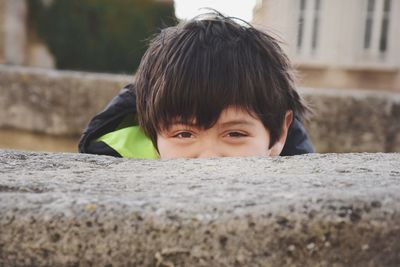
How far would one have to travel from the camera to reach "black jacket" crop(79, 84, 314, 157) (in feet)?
6.36

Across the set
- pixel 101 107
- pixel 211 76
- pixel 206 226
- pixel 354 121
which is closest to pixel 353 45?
pixel 354 121

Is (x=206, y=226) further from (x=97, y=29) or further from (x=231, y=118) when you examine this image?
(x=97, y=29)

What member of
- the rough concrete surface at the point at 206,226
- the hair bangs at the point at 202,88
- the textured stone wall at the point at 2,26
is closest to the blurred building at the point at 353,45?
the textured stone wall at the point at 2,26

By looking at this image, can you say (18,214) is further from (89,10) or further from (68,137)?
(89,10)

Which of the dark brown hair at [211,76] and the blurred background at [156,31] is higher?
the blurred background at [156,31]

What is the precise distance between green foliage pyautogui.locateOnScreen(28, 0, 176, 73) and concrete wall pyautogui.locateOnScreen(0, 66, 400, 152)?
23.3ft

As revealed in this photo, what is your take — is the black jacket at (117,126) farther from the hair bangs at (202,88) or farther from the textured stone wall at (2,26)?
the textured stone wall at (2,26)

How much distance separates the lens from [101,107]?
3203 mm

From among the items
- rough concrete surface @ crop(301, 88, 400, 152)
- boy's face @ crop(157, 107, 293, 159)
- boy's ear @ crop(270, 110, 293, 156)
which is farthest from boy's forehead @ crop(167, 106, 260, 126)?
rough concrete surface @ crop(301, 88, 400, 152)

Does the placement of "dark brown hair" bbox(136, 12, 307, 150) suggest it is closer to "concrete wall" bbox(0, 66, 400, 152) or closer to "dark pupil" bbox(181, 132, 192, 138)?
"dark pupil" bbox(181, 132, 192, 138)

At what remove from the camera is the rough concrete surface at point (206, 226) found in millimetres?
656

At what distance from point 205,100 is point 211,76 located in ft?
0.30

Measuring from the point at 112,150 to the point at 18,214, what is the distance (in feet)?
3.59

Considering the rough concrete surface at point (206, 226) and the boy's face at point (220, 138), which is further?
the boy's face at point (220, 138)
